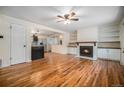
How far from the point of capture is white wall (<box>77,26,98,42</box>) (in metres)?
6.29

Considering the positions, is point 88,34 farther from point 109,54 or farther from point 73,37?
point 73,37

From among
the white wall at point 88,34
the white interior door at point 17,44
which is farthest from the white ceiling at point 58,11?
the white wall at point 88,34

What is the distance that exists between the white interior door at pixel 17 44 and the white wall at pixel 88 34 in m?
4.37

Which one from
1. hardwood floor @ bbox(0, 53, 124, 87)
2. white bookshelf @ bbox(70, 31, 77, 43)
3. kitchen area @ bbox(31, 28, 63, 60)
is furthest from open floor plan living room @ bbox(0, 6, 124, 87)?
kitchen area @ bbox(31, 28, 63, 60)

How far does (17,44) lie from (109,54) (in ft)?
16.9

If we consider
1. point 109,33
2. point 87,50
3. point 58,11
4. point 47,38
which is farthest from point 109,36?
point 47,38

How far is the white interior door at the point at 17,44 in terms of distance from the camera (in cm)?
414

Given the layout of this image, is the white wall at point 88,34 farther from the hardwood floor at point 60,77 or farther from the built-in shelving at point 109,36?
the hardwood floor at point 60,77

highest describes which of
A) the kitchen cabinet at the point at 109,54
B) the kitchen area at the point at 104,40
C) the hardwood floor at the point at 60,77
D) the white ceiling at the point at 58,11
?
the white ceiling at the point at 58,11

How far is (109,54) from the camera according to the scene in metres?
5.49

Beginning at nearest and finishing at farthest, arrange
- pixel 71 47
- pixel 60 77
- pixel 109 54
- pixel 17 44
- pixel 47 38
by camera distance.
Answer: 1. pixel 60 77
2. pixel 17 44
3. pixel 109 54
4. pixel 71 47
5. pixel 47 38

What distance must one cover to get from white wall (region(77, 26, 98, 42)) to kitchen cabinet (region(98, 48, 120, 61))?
0.97 m
